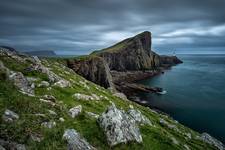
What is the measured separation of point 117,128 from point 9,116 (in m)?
8.91

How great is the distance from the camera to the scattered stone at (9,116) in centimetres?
1418

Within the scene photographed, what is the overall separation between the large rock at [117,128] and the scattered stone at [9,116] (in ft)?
25.1

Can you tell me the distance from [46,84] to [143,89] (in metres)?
87.1

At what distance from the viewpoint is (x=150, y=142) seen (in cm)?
2261

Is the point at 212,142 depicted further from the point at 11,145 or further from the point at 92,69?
the point at 92,69

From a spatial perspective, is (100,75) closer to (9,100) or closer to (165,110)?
(165,110)

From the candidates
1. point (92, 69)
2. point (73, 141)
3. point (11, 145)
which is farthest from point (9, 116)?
point (92, 69)

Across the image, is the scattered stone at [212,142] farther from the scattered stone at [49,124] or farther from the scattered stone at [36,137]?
the scattered stone at [36,137]

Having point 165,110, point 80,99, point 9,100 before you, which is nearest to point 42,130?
point 9,100

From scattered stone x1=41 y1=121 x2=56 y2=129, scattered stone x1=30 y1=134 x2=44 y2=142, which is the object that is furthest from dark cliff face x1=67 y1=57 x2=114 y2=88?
scattered stone x1=30 y1=134 x2=44 y2=142

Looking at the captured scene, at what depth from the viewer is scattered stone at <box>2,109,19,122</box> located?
14.2 metres

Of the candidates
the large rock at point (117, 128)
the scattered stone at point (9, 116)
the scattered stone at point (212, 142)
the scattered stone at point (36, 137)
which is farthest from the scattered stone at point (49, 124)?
the scattered stone at point (212, 142)

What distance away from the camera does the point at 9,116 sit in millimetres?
14695

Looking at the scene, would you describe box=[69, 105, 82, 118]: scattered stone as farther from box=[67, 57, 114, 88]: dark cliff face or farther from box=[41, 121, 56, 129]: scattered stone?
box=[67, 57, 114, 88]: dark cliff face
